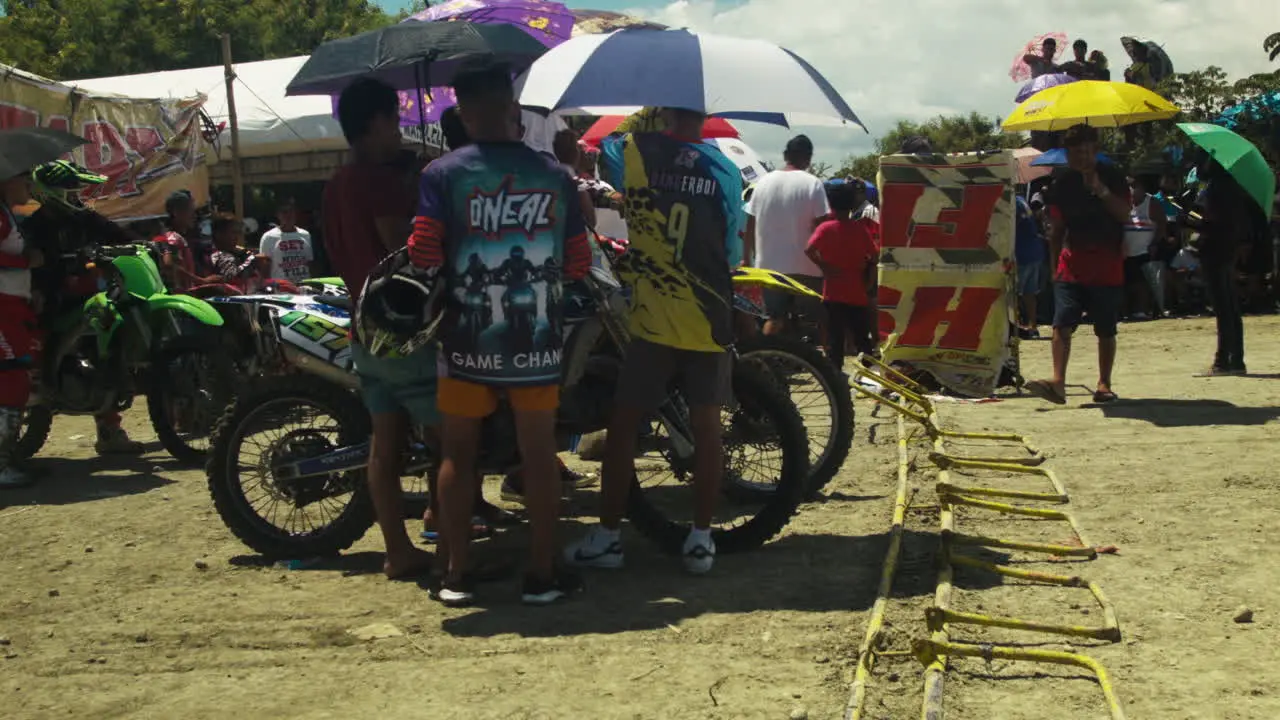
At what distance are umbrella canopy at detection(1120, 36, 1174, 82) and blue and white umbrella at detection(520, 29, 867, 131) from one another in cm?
1494

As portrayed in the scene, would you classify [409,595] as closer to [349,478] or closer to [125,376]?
[349,478]

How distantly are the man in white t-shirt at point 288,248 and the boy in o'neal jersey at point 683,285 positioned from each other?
29.0 feet

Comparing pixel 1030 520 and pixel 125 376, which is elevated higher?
pixel 125 376

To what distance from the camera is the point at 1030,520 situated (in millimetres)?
6508

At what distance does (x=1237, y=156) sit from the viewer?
10.4m

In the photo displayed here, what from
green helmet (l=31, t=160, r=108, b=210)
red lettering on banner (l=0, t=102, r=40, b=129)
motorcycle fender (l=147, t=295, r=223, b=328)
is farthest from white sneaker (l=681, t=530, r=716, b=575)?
red lettering on banner (l=0, t=102, r=40, b=129)

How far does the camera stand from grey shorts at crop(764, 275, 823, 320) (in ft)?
29.2

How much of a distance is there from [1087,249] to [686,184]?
5.32 metres

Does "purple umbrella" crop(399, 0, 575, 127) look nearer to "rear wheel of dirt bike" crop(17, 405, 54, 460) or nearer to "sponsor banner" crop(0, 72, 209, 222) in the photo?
"rear wheel of dirt bike" crop(17, 405, 54, 460)

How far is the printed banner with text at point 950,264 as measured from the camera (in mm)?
9742

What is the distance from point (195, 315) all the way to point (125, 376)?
2.04 feet

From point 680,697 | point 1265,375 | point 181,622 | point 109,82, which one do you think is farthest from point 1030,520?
point 109,82

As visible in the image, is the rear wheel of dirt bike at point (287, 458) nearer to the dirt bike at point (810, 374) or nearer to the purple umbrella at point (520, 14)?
the dirt bike at point (810, 374)

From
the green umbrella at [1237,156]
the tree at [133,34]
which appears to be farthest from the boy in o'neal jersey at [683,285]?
the tree at [133,34]
